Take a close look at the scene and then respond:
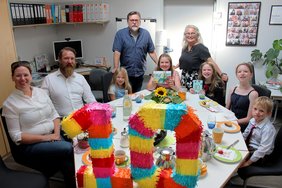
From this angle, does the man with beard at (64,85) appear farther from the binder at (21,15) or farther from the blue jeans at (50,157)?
the binder at (21,15)

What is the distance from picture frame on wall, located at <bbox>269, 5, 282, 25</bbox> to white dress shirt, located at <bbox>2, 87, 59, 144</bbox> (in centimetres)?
361

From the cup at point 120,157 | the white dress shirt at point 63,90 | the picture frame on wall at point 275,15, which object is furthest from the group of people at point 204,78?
the picture frame on wall at point 275,15

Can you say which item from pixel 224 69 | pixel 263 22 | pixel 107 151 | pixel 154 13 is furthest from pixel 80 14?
pixel 107 151

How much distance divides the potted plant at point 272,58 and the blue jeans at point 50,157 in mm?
3329

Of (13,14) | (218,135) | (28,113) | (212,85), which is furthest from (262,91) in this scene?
(13,14)

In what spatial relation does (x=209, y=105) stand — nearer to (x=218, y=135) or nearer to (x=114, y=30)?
(x=218, y=135)

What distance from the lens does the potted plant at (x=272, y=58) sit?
12.8 ft

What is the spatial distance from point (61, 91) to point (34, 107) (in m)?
0.38

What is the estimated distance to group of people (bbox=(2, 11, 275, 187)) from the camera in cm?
211

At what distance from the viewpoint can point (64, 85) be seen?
2584 millimetres

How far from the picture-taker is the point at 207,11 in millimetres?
4352

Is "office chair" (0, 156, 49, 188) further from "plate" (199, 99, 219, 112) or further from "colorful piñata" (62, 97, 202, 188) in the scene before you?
"plate" (199, 99, 219, 112)

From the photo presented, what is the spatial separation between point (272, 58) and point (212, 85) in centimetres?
162

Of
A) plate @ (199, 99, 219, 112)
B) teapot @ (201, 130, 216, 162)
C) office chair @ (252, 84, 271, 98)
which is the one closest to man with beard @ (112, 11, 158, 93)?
plate @ (199, 99, 219, 112)
